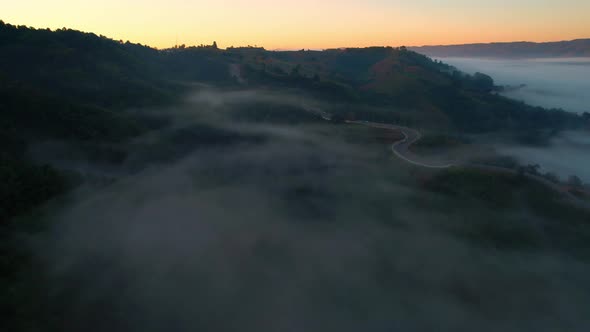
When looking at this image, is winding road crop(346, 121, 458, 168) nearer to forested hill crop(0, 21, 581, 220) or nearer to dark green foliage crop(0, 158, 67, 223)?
forested hill crop(0, 21, 581, 220)

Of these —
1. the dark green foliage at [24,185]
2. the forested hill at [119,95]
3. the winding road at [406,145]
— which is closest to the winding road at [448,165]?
the winding road at [406,145]

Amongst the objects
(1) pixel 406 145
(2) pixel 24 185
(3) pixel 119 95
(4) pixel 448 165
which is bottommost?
(4) pixel 448 165

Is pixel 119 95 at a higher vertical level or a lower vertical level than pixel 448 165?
higher

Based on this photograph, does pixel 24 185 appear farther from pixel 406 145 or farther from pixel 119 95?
pixel 406 145

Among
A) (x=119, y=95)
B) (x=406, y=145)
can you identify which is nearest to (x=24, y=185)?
(x=119, y=95)

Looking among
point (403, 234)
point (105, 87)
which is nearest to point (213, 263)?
point (403, 234)

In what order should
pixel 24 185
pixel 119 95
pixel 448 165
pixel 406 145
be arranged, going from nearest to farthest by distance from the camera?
pixel 24 185
pixel 448 165
pixel 406 145
pixel 119 95

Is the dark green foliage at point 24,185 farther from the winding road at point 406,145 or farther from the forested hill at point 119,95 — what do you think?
the winding road at point 406,145

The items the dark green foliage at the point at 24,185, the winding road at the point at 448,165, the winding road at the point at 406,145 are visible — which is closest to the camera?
the dark green foliage at the point at 24,185

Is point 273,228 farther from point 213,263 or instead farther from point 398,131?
point 398,131
